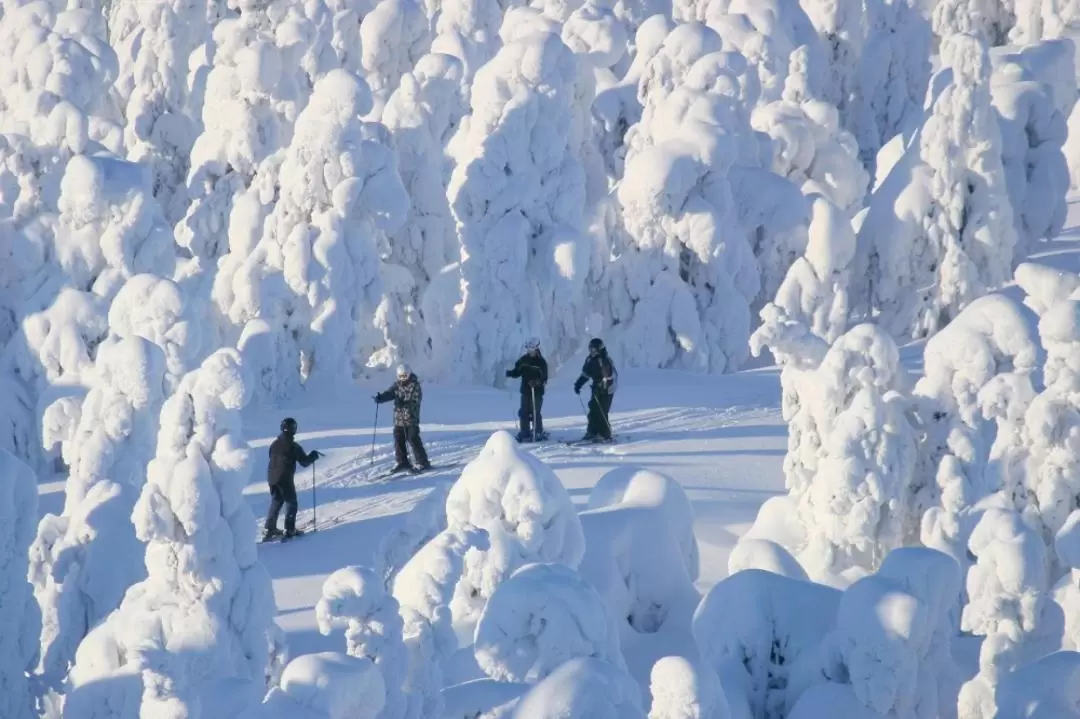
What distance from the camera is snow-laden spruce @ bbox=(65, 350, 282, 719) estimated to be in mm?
15391

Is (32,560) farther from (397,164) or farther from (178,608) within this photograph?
(397,164)

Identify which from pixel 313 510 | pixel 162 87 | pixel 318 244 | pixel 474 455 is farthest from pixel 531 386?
pixel 162 87

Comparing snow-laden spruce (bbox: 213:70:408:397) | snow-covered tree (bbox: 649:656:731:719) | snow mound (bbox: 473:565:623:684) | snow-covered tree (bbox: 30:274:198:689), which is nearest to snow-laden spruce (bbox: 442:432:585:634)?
snow mound (bbox: 473:565:623:684)

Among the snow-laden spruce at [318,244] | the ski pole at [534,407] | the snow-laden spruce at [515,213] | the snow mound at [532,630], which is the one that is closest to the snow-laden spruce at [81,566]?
the ski pole at [534,407]

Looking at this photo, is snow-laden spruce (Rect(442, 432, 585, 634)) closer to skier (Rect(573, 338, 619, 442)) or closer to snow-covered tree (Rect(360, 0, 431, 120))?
skier (Rect(573, 338, 619, 442))

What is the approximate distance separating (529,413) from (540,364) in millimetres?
651

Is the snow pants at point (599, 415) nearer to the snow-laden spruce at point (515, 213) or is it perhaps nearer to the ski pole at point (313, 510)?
the ski pole at point (313, 510)

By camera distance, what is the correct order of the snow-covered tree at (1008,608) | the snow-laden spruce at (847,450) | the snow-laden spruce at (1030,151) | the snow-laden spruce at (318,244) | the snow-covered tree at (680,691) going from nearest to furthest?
the snow-covered tree at (680,691) → the snow-covered tree at (1008,608) → the snow-laden spruce at (847,450) → the snow-laden spruce at (318,244) → the snow-laden spruce at (1030,151)

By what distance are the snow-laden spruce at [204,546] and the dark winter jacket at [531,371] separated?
807 centimetres

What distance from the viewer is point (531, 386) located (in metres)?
24.0

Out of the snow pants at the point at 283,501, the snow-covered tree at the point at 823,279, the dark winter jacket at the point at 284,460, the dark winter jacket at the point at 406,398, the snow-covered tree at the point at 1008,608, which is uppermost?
the snow-covered tree at the point at 823,279

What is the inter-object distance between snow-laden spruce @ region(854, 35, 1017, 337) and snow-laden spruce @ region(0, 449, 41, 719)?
18179 millimetres

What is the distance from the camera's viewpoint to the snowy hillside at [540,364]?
45.4 feet

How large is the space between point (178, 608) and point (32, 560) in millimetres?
3163
